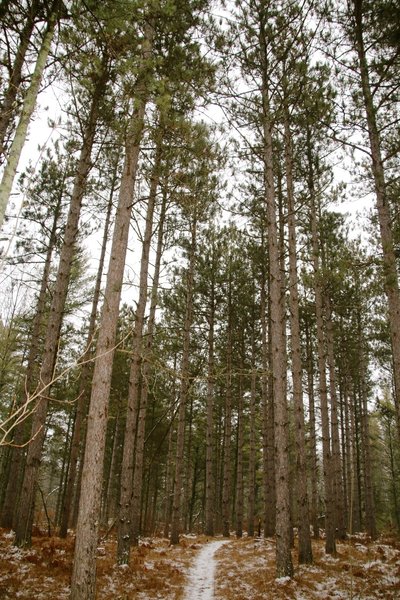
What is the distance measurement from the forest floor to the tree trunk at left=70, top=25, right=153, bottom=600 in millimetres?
2065

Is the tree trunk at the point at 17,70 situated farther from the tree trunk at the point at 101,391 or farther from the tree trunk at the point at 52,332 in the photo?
the tree trunk at the point at 52,332

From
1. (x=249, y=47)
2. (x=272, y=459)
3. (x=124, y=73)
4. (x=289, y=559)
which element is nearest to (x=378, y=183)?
(x=249, y=47)

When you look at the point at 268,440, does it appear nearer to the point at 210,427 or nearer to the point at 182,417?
the point at 210,427

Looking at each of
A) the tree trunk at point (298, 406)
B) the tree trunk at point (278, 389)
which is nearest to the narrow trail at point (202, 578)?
the tree trunk at point (278, 389)

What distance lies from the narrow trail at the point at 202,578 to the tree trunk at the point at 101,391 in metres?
3.42

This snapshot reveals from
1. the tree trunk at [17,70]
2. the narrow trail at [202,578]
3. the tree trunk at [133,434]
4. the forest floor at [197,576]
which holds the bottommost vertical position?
the narrow trail at [202,578]

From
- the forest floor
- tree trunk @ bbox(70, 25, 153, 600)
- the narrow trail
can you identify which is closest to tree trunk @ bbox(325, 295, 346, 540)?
the forest floor

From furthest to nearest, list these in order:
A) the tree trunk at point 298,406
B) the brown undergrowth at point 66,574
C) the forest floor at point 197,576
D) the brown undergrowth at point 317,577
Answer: the tree trunk at point 298,406 < the brown undergrowth at point 317,577 < the forest floor at point 197,576 < the brown undergrowth at point 66,574

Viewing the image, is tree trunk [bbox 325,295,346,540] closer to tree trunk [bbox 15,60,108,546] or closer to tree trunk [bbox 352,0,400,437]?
tree trunk [bbox 352,0,400,437]

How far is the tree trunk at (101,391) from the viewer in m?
4.62

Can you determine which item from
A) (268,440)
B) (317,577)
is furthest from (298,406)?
(268,440)

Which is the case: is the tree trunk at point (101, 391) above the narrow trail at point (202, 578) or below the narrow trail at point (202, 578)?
above

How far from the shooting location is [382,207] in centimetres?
829

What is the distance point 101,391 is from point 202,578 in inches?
245
